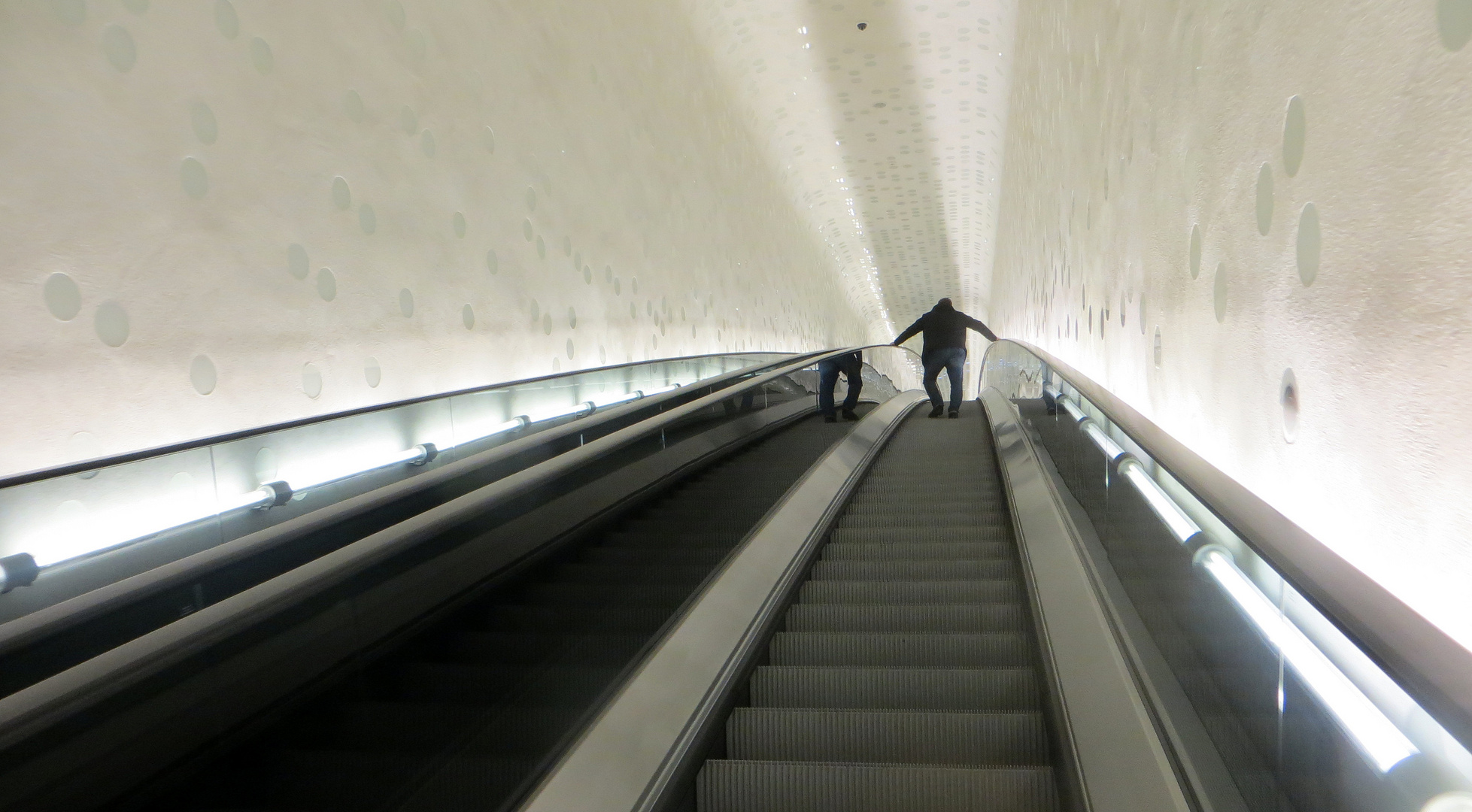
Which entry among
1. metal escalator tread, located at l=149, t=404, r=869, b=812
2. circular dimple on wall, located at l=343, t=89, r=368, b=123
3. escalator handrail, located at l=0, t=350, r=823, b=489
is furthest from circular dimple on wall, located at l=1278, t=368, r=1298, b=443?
circular dimple on wall, located at l=343, t=89, r=368, b=123

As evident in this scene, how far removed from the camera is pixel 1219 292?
144 inches

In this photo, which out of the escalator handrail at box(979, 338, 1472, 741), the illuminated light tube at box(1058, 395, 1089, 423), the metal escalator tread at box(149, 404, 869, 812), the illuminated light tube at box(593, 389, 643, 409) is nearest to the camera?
the escalator handrail at box(979, 338, 1472, 741)

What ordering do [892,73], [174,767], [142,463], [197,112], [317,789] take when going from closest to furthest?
1. [174,767]
2. [317,789]
3. [142,463]
4. [197,112]
5. [892,73]

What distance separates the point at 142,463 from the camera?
10.9ft

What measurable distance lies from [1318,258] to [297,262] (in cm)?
409

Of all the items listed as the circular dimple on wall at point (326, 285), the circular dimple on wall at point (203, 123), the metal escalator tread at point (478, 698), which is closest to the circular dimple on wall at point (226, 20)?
the circular dimple on wall at point (203, 123)

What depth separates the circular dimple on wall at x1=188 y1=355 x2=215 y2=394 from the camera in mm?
3840

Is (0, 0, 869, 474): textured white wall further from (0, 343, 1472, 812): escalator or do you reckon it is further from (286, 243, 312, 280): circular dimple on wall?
(0, 343, 1472, 812): escalator

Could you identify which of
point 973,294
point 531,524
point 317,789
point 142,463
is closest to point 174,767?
point 317,789

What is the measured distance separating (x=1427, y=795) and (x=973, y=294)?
101ft

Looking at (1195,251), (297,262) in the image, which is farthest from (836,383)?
(297,262)

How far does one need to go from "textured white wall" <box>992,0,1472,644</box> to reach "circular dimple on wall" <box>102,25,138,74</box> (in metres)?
3.94

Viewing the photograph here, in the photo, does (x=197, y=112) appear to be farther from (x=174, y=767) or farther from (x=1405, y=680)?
(x=1405, y=680)

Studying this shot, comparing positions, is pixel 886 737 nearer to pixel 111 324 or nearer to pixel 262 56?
pixel 111 324
